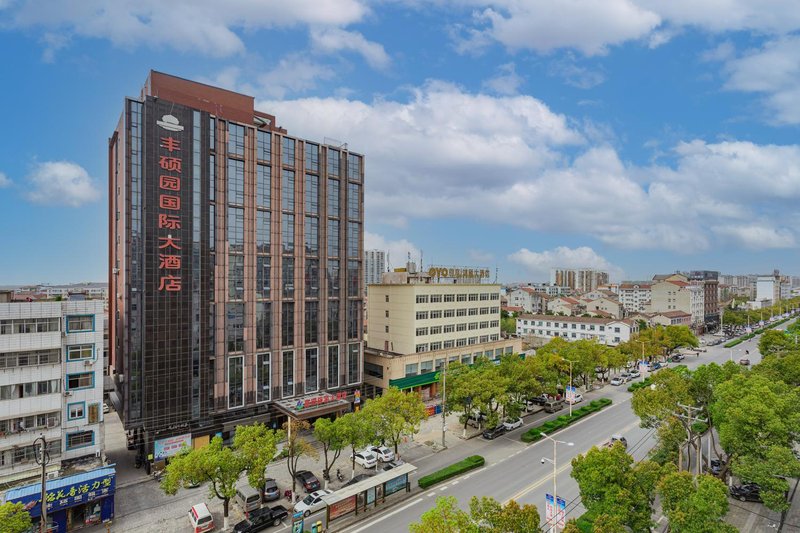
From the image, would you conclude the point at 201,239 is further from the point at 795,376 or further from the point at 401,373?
the point at 795,376

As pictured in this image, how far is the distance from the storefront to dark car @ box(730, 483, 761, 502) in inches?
1901

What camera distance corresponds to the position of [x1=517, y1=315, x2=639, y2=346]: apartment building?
350 ft

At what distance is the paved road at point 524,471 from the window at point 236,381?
21.1 meters

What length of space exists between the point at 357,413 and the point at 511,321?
106450 millimetres

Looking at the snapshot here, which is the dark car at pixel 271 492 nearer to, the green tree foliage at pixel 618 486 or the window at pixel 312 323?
the window at pixel 312 323

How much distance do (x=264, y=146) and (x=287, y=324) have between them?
20686mm

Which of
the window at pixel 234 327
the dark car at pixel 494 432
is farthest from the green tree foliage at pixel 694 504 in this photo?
the window at pixel 234 327

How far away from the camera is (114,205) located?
49.8 metres

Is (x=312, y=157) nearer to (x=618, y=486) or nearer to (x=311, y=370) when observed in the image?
(x=311, y=370)

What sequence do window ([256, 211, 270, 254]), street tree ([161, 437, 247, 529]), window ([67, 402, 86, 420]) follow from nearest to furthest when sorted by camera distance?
street tree ([161, 437, 247, 529])
window ([67, 402, 86, 420])
window ([256, 211, 270, 254])

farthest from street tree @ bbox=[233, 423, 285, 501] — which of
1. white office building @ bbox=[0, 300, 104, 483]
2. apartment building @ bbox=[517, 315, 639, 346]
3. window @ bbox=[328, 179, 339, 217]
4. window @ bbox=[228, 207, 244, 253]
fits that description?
apartment building @ bbox=[517, 315, 639, 346]

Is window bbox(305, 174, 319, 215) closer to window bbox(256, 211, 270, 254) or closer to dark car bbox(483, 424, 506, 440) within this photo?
window bbox(256, 211, 270, 254)

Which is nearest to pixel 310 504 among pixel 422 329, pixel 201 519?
pixel 201 519

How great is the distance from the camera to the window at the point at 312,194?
173 ft
